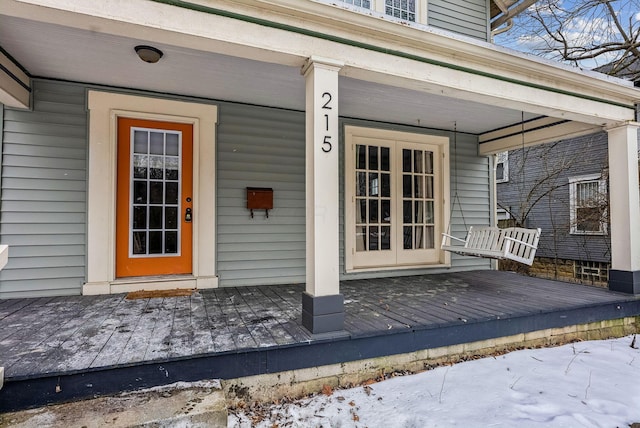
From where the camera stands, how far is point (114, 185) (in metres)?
3.52

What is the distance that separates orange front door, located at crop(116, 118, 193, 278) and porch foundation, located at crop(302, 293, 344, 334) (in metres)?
2.03

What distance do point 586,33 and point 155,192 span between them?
9.13 meters

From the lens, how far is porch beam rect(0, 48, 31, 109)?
2822mm

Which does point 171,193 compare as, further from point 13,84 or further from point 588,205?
point 588,205

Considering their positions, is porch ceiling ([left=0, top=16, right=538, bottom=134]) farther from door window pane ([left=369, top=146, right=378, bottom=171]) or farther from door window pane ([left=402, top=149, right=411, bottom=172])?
door window pane ([left=402, top=149, right=411, bottom=172])

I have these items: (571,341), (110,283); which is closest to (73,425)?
(110,283)

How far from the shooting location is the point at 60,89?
3387mm

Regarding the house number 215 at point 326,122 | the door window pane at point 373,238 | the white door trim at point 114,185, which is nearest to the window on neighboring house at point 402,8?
the white door trim at point 114,185

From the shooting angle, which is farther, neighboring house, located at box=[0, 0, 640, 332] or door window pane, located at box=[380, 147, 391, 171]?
door window pane, located at box=[380, 147, 391, 171]

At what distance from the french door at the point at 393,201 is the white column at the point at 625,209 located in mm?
1996

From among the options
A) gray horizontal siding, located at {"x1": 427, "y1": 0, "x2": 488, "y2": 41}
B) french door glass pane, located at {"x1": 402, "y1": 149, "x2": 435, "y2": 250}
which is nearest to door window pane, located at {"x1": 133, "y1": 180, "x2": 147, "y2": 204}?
french door glass pane, located at {"x1": 402, "y1": 149, "x2": 435, "y2": 250}

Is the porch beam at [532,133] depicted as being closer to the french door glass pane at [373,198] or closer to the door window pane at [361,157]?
the french door glass pane at [373,198]

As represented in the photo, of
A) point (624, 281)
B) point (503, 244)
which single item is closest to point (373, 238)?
point (503, 244)

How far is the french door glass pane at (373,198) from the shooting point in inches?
183
